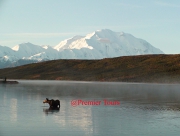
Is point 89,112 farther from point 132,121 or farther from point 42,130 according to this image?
point 42,130

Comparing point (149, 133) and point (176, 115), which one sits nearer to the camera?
point (149, 133)

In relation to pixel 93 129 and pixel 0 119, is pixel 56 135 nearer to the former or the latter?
pixel 93 129

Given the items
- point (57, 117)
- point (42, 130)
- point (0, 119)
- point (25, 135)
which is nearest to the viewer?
point (25, 135)

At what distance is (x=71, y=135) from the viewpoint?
30.1 m

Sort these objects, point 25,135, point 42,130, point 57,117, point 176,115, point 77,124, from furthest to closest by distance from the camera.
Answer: point 176,115
point 57,117
point 77,124
point 42,130
point 25,135

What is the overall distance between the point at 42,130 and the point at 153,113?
17753mm

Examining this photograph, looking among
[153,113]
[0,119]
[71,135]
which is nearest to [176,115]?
[153,113]

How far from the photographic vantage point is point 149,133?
31109 millimetres

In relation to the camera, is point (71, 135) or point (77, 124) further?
point (77, 124)

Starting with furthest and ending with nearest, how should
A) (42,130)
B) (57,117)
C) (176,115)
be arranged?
(176,115) → (57,117) → (42,130)

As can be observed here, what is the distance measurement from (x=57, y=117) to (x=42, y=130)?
323 inches

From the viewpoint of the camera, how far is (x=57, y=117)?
40.4 metres

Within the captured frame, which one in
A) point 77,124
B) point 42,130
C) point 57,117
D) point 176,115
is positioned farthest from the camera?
point 176,115

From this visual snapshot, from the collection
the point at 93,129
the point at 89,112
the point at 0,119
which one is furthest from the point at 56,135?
the point at 89,112
